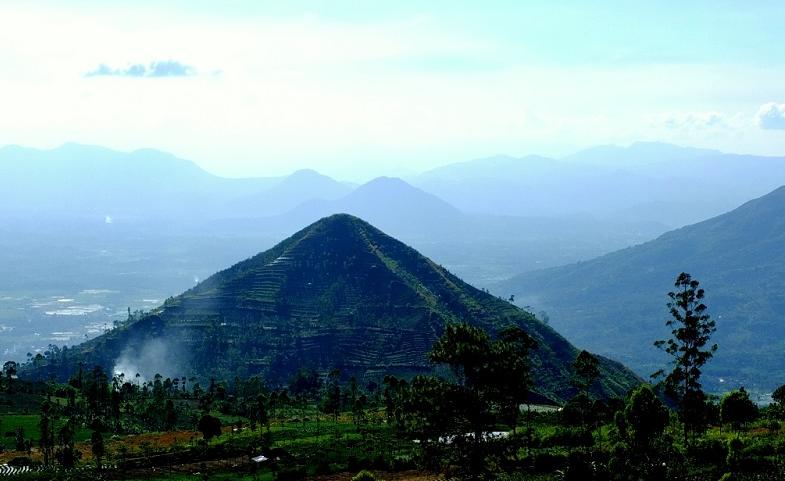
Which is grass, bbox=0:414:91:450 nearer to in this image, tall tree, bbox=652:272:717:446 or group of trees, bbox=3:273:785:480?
group of trees, bbox=3:273:785:480

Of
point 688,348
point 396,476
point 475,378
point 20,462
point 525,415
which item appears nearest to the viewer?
point 475,378

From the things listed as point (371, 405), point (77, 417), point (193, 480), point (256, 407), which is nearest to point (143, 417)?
point (77, 417)

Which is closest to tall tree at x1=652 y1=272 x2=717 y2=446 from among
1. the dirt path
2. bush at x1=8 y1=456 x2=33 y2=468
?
the dirt path

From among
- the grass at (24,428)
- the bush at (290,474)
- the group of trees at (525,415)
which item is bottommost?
the grass at (24,428)

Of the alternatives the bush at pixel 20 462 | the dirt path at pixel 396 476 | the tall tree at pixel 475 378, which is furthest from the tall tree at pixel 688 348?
the bush at pixel 20 462

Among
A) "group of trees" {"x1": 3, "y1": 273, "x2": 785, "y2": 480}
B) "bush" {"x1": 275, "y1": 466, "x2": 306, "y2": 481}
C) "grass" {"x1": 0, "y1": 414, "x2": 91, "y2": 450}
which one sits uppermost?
"group of trees" {"x1": 3, "y1": 273, "x2": 785, "y2": 480}

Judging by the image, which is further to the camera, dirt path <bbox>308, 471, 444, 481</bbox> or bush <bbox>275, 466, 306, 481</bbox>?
bush <bbox>275, 466, 306, 481</bbox>

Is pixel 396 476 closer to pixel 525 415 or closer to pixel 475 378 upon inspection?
pixel 475 378

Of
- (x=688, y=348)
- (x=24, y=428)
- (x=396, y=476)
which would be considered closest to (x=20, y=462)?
(x=24, y=428)

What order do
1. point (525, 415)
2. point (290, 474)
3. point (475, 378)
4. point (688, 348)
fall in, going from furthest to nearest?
point (525, 415) → point (290, 474) → point (688, 348) → point (475, 378)

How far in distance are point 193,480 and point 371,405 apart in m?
79.3

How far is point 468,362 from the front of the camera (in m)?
46.8

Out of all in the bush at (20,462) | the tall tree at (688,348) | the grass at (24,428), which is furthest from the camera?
the grass at (24,428)

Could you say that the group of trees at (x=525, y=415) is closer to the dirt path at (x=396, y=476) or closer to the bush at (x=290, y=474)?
the dirt path at (x=396, y=476)
